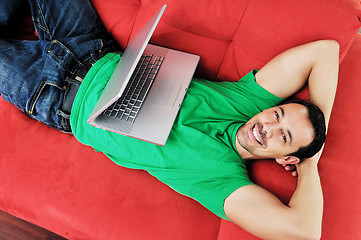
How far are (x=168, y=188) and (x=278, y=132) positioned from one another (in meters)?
0.54

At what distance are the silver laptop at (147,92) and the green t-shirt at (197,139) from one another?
0.08 metres

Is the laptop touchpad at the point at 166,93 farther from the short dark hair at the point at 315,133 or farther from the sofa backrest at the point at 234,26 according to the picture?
the short dark hair at the point at 315,133

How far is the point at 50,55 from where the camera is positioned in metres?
1.17

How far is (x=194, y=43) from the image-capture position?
120 centimetres

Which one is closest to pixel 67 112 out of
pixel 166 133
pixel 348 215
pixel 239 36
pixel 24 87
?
pixel 24 87

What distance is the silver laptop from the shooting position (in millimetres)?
939

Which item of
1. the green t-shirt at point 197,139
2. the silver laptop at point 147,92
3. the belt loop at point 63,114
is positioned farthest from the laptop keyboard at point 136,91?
the belt loop at point 63,114

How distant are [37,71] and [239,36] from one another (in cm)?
96

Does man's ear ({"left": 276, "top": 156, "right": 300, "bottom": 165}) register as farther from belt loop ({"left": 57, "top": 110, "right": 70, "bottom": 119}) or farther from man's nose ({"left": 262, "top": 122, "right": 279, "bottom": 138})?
belt loop ({"left": 57, "top": 110, "right": 70, "bottom": 119})

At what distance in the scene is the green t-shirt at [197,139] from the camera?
1.00 metres

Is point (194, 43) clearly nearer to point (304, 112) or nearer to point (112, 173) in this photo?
point (304, 112)

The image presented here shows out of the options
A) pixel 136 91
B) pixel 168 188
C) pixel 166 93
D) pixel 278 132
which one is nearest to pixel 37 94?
pixel 136 91

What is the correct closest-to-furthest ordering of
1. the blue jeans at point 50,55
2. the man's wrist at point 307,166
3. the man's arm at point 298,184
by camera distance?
the man's arm at point 298,184, the man's wrist at point 307,166, the blue jeans at point 50,55

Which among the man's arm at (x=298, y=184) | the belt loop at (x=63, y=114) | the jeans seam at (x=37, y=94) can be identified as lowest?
the belt loop at (x=63, y=114)
